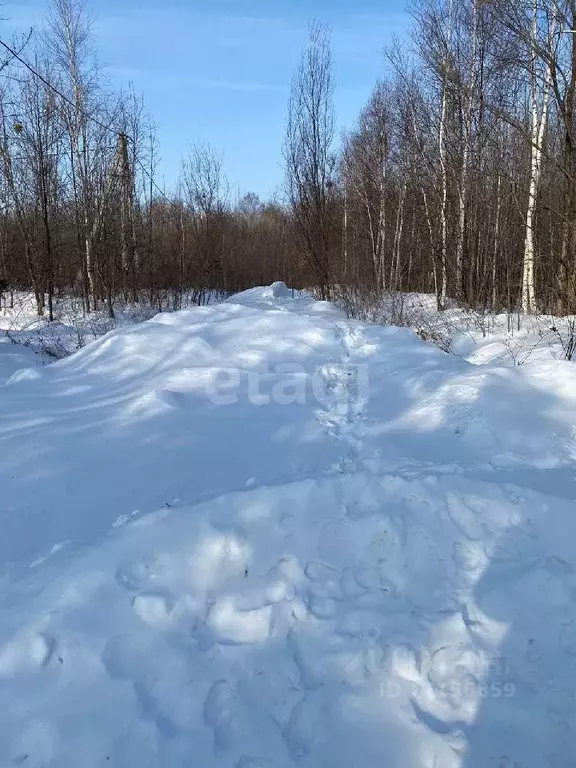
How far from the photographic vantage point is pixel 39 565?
2744 mm

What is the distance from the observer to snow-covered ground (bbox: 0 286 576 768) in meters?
2.02

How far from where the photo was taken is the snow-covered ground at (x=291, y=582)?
202cm

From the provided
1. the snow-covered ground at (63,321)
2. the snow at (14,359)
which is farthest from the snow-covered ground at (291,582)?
the snow-covered ground at (63,321)

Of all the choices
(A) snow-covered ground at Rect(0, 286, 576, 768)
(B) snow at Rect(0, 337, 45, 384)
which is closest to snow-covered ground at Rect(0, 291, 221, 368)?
(B) snow at Rect(0, 337, 45, 384)

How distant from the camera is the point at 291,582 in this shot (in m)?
2.74

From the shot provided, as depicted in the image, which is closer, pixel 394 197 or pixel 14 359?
pixel 14 359

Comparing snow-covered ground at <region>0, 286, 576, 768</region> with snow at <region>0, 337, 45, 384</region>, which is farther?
snow at <region>0, 337, 45, 384</region>

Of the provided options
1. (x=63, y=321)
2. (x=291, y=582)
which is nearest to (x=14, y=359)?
(x=291, y=582)

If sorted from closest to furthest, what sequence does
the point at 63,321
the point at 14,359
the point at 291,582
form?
the point at 291,582 → the point at 14,359 → the point at 63,321

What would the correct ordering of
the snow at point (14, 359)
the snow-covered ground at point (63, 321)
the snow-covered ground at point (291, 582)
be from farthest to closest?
1. the snow-covered ground at point (63, 321)
2. the snow at point (14, 359)
3. the snow-covered ground at point (291, 582)

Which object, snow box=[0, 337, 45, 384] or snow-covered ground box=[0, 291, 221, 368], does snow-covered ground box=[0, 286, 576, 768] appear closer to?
snow box=[0, 337, 45, 384]

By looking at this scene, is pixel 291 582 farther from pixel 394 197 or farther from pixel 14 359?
pixel 394 197

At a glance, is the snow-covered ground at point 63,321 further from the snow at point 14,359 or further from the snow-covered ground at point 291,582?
the snow-covered ground at point 291,582

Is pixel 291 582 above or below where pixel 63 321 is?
below
